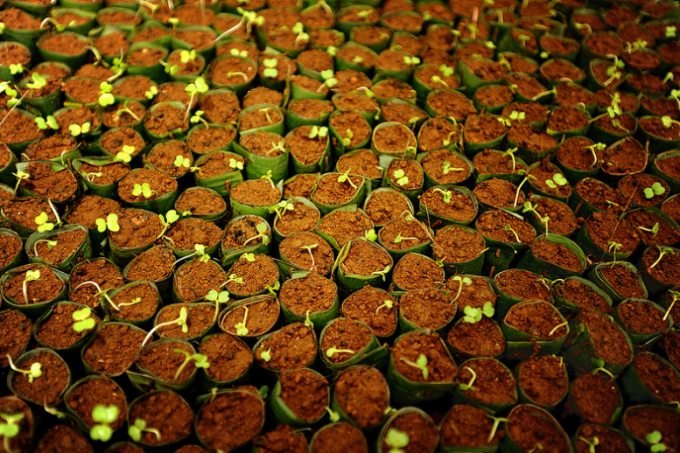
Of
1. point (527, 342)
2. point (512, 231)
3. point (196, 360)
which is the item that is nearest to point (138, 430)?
point (196, 360)

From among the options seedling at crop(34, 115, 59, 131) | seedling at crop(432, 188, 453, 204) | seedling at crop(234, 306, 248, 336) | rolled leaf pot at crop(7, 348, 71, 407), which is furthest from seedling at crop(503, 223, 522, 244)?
seedling at crop(34, 115, 59, 131)

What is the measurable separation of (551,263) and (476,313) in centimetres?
57

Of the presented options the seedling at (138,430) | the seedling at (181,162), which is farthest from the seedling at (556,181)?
the seedling at (138,430)

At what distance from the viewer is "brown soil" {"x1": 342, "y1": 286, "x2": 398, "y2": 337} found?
7.36ft

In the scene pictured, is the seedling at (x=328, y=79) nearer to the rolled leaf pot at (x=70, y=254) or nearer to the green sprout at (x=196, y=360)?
the rolled leaf pot at (x=70, y=254)

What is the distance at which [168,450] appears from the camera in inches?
74.3

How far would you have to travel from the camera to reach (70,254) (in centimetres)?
237

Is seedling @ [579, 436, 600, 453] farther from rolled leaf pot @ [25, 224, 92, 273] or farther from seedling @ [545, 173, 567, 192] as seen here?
rolled leaf pot @ [25, 224, 92, 273]

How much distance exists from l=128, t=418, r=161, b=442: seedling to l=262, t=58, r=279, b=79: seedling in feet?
7.62

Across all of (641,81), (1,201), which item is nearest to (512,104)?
(641,81)

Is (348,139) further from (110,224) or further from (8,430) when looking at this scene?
(8,430)

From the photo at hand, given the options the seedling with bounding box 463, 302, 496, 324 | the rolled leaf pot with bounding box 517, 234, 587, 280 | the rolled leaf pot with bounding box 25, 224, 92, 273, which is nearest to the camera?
the seedling with bounding box 463, 302, 496, 324

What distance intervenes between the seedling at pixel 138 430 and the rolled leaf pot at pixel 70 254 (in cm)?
98

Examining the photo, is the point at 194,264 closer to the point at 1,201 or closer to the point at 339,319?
the point at 339,319
